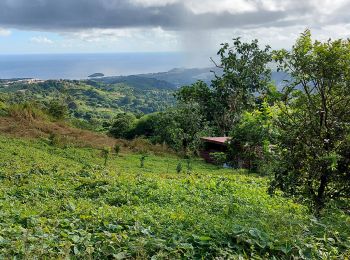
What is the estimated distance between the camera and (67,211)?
7430 mm

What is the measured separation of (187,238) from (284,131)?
111 inches

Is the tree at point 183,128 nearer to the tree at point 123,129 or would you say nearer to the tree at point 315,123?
the tree at point 123,129

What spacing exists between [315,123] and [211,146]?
25.7 m

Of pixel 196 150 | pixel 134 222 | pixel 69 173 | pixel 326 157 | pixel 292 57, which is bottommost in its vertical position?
pixel 196 150

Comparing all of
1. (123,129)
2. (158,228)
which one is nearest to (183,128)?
(123,129)

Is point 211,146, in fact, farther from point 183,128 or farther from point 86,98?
point 86,98

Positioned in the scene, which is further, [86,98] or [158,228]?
[86,98]

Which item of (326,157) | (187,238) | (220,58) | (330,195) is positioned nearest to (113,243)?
(187,238)

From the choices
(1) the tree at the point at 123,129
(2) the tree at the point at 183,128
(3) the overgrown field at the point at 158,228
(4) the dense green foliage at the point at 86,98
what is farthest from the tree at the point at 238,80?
(4) the dense green foliage at the point at 86,98

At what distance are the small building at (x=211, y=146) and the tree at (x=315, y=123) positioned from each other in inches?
903

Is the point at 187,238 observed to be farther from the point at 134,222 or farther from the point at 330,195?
the point at 330,195

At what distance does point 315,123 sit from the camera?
6.71 m

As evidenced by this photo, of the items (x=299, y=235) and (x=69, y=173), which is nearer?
(x=299, y=235)

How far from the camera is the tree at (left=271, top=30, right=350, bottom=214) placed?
20.7ft
